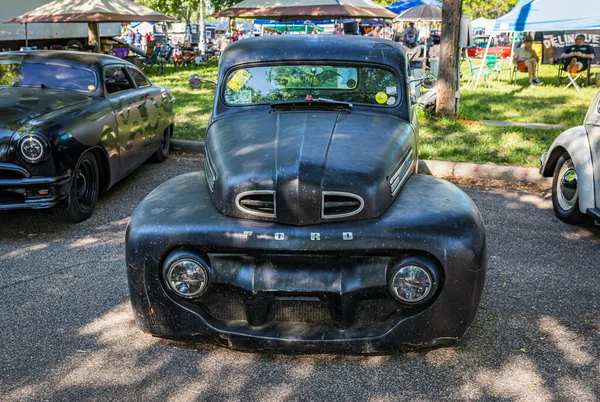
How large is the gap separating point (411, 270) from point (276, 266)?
0.69 m

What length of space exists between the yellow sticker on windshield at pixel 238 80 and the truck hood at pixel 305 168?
66 centimetres

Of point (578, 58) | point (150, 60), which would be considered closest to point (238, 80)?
point (578, 58)

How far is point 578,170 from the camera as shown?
5.87 m

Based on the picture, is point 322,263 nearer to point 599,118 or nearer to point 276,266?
point 276,266

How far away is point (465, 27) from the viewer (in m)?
10.6

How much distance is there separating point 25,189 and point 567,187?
16.8 feet

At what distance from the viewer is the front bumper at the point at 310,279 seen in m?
3.24

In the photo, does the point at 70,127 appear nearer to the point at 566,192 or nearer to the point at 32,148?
the point at 32,148

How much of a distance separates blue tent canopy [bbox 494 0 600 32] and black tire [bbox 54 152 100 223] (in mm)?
11805

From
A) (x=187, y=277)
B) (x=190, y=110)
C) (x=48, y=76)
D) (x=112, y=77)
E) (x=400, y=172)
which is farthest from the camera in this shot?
(x=190, y=110)

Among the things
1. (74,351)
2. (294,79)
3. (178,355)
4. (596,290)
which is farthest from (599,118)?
(74,351)

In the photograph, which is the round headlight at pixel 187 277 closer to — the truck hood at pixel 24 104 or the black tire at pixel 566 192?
the truck hood at pixel 24 104

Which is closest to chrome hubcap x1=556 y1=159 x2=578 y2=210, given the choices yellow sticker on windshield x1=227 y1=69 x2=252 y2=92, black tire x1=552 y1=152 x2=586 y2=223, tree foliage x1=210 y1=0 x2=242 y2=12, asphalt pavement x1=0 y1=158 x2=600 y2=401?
black tire x1=552 y1=152 x2=586 y2=223

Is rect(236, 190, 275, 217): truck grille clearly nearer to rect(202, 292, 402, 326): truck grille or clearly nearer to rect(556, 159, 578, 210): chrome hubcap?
rect(202, 292, 402, 326): truck grille
